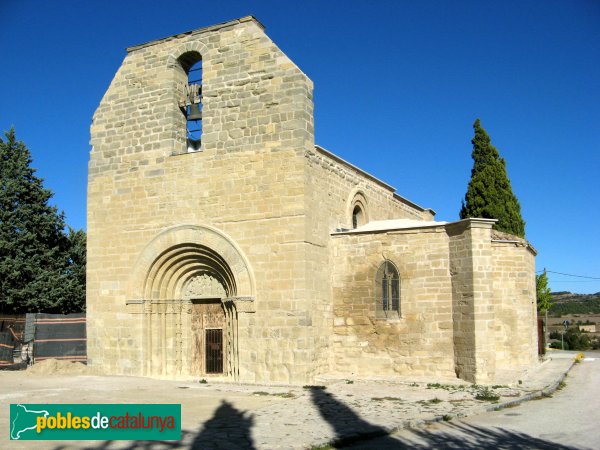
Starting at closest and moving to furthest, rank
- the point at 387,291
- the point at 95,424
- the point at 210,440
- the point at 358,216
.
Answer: the point at 210,440
the point at 95,424
the point at 387,291
the point at 358,216

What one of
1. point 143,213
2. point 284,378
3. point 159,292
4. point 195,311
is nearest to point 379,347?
point 284,378

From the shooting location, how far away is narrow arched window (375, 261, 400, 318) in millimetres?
13672

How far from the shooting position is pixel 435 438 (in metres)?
7.91

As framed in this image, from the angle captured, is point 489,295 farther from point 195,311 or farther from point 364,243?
point 195,311

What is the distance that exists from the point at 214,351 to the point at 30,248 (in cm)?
1204

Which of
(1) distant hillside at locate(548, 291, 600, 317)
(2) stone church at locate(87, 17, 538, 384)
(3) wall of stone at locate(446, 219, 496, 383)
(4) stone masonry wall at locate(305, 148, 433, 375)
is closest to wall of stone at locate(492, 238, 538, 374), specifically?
(2) stone church at locate(87, 17, 538, 384)

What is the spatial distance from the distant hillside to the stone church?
6641cm

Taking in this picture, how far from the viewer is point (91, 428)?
806 cm

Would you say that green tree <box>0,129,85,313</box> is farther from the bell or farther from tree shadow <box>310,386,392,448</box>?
tree shadow <box>310,386,392,448</box>

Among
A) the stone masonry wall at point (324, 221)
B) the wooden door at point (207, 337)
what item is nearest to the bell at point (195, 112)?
the stone masonry wall at point (324, 221)

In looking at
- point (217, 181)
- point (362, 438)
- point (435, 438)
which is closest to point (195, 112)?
point (217, 181)

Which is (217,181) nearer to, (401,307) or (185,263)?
(185,263)

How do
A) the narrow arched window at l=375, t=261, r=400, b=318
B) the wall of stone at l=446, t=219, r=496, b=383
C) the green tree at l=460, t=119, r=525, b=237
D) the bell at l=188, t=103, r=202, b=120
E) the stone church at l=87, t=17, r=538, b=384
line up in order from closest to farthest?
the wall of stone at l=446, t=219, r=496, b=383, the stone church at l=87, t=17, r=538, b=384, the narrow arched window at l=375, t=261, r=400, b=318, the bell at l=188, t=103, r=202, b=120, the green tree at l=460, t=119, r=525, b=237

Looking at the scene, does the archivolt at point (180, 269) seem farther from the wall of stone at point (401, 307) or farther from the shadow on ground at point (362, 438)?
the shadow on ground at point (362, 438)
